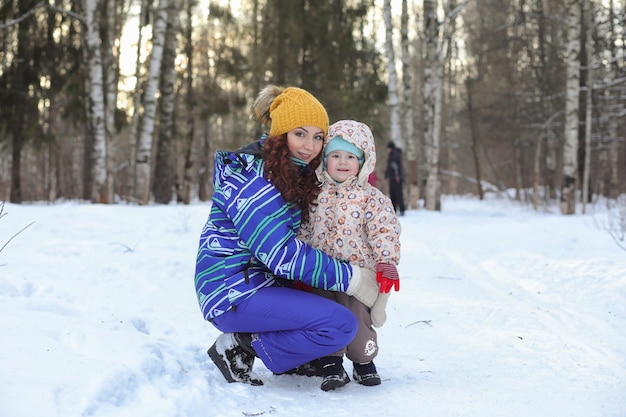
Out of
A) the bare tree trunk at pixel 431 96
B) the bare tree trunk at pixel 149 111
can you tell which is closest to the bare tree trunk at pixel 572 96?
the bare tree trunk at pixel 431 96

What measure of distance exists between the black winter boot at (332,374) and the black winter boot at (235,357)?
0.34 m

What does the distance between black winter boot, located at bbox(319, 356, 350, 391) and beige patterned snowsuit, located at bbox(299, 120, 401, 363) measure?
10cm

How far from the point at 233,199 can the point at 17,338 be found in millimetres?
1197

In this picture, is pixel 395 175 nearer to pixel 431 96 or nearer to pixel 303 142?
pixel 431 96

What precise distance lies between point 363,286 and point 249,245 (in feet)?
2.09

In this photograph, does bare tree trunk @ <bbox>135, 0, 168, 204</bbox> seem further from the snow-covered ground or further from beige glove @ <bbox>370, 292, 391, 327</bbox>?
beige glove @ <bbox>370, 292, 391, 327</bbox>

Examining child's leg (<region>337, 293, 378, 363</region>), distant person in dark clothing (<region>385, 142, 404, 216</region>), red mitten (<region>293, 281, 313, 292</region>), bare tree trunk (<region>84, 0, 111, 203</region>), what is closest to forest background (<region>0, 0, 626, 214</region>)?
bare tree trunk (<region>84, 0, 111, 203</region>)

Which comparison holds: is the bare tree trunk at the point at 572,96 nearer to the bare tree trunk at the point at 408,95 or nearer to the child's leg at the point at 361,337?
the bare tree trunk at the point at 408,95

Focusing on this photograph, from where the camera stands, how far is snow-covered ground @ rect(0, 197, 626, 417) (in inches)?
102

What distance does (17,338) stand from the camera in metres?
2.73

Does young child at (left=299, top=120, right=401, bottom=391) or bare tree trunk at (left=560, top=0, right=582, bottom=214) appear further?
bare tree trunk at (left=560, top=0, right=582, bottom=214)

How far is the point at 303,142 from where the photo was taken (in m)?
3.16

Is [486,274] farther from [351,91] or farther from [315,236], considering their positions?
[351,91]

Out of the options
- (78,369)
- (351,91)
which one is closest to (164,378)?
(78,369)
